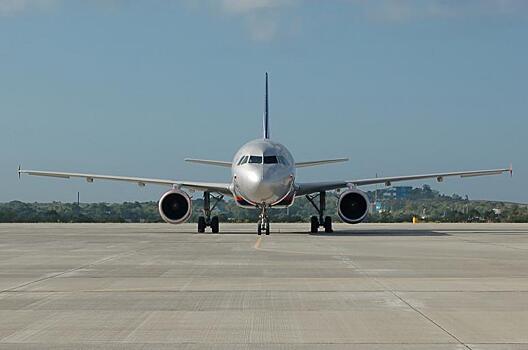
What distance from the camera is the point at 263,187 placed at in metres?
32.0

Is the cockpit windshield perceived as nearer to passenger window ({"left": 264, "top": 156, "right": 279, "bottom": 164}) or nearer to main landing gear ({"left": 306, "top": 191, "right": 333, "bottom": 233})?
passenger window ({"left": 264, "top": 156, "right": 279, "bottom": 164})

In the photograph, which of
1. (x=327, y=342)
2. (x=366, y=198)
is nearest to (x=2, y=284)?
(x=327, y=342)

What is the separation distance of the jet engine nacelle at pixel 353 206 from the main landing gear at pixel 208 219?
495 cm

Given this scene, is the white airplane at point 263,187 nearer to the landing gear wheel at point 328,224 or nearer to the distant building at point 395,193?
the landing gear wheel at point 328,224

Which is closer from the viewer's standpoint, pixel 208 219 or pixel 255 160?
pixel 255 160

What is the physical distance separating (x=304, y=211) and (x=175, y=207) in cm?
6559

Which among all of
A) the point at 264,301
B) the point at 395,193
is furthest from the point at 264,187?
the point at 395,193

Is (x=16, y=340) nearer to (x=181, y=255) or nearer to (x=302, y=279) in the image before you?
(x=302, y=279)

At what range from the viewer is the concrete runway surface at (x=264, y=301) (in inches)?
→ 332

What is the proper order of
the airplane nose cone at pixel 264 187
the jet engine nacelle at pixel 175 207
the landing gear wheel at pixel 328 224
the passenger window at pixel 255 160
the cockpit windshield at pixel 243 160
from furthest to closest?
the landing gear wheel at pixel 328 224 < the jet engine nacelle at pixel 175 207 < the cockpit windshield at pixel 243 160 < the passenger window at pixel 255 160 < the airplane nose cone at pixel 264 187

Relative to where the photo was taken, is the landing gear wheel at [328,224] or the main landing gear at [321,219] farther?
the landing gear wheel at [328,224]

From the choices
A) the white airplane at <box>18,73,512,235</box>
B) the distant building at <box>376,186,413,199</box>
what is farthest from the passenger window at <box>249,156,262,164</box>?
the distant building at <box>376,186,413,199</box>

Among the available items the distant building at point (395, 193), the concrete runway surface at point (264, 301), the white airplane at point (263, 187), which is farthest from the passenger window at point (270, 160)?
the distant building at point (395, 193)

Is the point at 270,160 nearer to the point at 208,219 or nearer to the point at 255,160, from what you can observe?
the point at 255,160
